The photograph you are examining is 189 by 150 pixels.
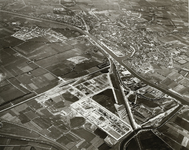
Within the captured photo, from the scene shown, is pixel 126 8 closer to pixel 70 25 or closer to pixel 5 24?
pixel 70 25

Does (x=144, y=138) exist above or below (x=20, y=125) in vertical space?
below

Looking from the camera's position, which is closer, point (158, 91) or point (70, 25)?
point (158, 91)

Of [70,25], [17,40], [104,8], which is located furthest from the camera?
[104,8]

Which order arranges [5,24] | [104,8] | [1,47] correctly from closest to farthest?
[1,47] < [5,24] < [104,8]

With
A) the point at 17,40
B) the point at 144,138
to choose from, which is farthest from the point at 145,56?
the point at 17,40

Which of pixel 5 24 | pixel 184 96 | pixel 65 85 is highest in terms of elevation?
pixel 5 24

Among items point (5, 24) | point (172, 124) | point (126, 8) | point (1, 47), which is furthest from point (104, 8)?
point (172, 124)
